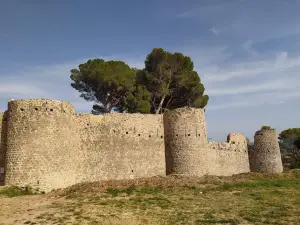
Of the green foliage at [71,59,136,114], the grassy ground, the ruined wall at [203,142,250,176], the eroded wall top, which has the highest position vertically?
the green foliage at [71,59,136,114]

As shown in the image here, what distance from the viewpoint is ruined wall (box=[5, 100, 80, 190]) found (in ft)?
44.2

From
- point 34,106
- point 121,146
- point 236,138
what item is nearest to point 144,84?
point 236,138

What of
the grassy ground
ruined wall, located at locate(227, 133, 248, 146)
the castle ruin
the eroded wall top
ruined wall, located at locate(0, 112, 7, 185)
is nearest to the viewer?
the grassy ground

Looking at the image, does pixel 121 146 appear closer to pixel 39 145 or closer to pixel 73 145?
pixel 73 145

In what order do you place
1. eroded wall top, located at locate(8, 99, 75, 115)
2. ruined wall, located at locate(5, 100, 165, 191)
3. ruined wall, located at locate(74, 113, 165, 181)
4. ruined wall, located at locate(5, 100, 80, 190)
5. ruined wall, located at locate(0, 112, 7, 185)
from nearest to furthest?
ruined wall, located at locate(5, 100, 80, 190)
ruined wall, located at locate(5, 100, 165, 191)
ruined wall, located at locate(0, 112, 7, 185)
eroded wall top, located at locate(8, 99, 75, 115)
ruined wall, located at locate(74, 113, 165, 181)

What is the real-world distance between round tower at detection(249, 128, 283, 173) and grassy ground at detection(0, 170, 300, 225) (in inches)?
326

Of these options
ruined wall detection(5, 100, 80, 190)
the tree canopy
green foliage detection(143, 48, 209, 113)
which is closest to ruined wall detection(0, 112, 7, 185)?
ruined wall detection(5, 100, 80, 190)

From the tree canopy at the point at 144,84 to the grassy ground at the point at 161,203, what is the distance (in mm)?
10989

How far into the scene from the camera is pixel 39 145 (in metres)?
13.9

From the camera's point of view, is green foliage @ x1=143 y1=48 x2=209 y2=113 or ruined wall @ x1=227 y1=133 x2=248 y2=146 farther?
green foliage @ x1=143 y1=48 x2=209 y2=113

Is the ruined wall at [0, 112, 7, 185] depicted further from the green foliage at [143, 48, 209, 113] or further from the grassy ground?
the green foliage at [143, 48, 209, 113]

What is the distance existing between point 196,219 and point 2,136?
1002cm

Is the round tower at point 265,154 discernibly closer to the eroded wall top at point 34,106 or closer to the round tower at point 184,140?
the round tower at point 184,140

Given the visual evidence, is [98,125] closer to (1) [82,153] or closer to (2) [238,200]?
(1) [82,153]
